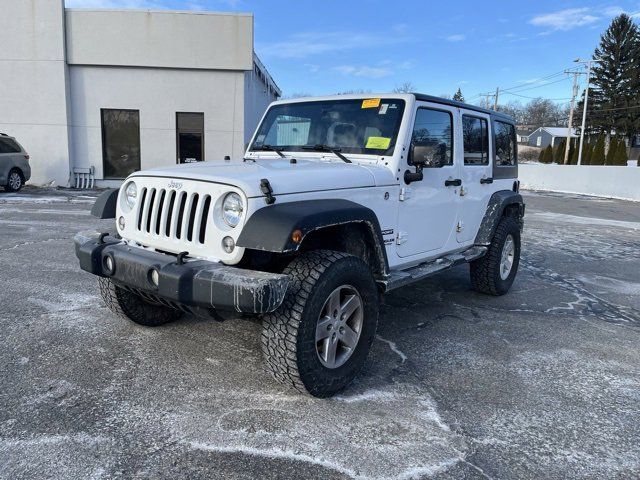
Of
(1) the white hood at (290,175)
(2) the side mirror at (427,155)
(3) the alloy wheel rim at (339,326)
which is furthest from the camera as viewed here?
(2) the side mirror at (427,155)

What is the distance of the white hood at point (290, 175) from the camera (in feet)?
10.0

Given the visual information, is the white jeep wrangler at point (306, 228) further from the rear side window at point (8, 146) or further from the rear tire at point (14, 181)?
the rear tire at point (14, 181)

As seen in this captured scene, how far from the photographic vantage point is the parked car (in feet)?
46.8

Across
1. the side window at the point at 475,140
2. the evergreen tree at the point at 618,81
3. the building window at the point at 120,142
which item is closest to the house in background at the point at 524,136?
the evergreen tree at the point at 618,81

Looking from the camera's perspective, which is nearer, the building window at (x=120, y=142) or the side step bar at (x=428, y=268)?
the side step bar at (x=428, y=268)

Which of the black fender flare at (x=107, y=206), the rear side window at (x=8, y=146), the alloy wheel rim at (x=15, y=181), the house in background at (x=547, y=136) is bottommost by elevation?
the alloy wheel rim at (x=15, y=181)

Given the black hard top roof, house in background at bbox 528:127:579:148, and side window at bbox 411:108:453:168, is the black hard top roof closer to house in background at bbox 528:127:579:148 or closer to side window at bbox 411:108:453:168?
side window at bbox 411:108:453:168

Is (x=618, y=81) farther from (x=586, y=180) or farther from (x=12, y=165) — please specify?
(x=12, y=165)

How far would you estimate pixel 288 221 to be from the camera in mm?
2807

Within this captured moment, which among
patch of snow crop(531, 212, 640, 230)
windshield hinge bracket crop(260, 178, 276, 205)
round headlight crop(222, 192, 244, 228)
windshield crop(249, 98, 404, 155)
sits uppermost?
windshield crop(249, 98, 404, 155)

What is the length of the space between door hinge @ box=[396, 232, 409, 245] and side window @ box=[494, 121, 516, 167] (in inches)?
86.4

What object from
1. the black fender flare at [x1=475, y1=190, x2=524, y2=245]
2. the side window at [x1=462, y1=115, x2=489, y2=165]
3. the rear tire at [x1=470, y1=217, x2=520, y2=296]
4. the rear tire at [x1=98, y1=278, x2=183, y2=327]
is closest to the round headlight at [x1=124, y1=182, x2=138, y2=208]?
the rear tire at [x1=98, y1=278, x2=183, y2=327]

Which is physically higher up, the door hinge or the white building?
the white building

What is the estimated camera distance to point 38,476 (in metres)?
2.38
